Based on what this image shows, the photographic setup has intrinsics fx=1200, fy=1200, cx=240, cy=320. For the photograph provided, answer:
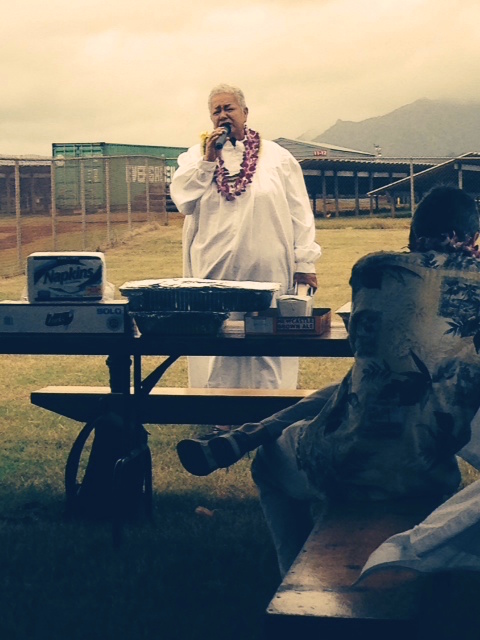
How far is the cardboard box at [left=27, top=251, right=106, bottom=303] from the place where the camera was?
4766 millimetres

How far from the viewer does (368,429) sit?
360 centimetres

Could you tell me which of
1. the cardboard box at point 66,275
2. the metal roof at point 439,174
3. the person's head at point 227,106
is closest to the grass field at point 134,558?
the cardboard box at point 66,275

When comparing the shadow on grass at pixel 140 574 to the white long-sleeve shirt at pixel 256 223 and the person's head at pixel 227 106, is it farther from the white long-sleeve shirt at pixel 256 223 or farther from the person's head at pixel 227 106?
the person's head at pixel 227 106

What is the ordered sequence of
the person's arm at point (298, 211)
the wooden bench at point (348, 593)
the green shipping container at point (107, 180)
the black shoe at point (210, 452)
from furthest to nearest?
the green shipping container at point (107, 180), the person's arm at point (298, 211), the black shoe at point (210, 452), the wooden bench at point (348, 593)

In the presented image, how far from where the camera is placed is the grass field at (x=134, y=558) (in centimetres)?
414

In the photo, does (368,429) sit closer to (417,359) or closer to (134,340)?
(417,359)

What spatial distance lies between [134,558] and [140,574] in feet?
0.77

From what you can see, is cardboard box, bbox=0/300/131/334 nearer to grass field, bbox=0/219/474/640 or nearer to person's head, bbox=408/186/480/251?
grass field, bbox=0/219/474/640

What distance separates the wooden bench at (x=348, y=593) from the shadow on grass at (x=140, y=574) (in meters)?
0.74

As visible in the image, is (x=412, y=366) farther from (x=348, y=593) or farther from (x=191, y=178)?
(x=191, y=178)

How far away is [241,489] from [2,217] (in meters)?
21.4

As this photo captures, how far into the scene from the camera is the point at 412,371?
11.7 ft

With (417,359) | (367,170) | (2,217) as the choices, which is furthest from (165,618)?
(367,170)

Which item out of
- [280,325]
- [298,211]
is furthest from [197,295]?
[298,211]
